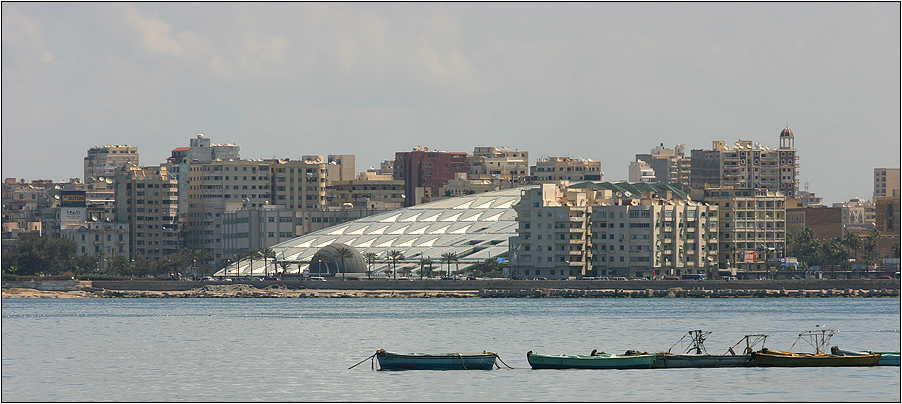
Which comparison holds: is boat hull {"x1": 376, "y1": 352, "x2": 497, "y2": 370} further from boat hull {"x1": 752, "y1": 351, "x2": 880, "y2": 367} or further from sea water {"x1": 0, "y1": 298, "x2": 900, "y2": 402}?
boat hull {"x1": 752, "y1": 351, "x2": 880, "y2": 367}

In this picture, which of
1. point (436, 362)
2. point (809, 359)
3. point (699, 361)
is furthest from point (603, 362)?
point (809, 359)

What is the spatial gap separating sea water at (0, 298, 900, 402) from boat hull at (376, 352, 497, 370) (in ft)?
2.35

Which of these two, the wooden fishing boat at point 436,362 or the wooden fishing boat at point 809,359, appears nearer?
the wooden fishing boat at point 436,362

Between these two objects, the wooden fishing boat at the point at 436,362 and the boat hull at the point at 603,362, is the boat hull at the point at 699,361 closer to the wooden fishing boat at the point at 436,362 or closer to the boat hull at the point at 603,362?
the boat hull at the point at 603,362

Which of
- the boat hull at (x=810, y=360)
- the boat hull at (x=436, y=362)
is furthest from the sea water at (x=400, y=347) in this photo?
the boat hull at (x=436, y=362)

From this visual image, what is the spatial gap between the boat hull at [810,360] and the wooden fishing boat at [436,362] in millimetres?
14334

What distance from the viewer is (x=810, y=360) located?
85.2m

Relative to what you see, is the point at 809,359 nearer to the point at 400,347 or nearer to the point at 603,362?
the point at 603,362

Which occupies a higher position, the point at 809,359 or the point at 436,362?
the point at 809,359

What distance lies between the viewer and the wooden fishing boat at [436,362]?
84.3 metres

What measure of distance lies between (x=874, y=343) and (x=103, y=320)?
7005 centimetres

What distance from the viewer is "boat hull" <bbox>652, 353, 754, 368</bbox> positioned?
84.8 meters

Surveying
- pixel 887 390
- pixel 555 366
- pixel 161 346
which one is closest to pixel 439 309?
pixel 161 346

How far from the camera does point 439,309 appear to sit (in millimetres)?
169375
